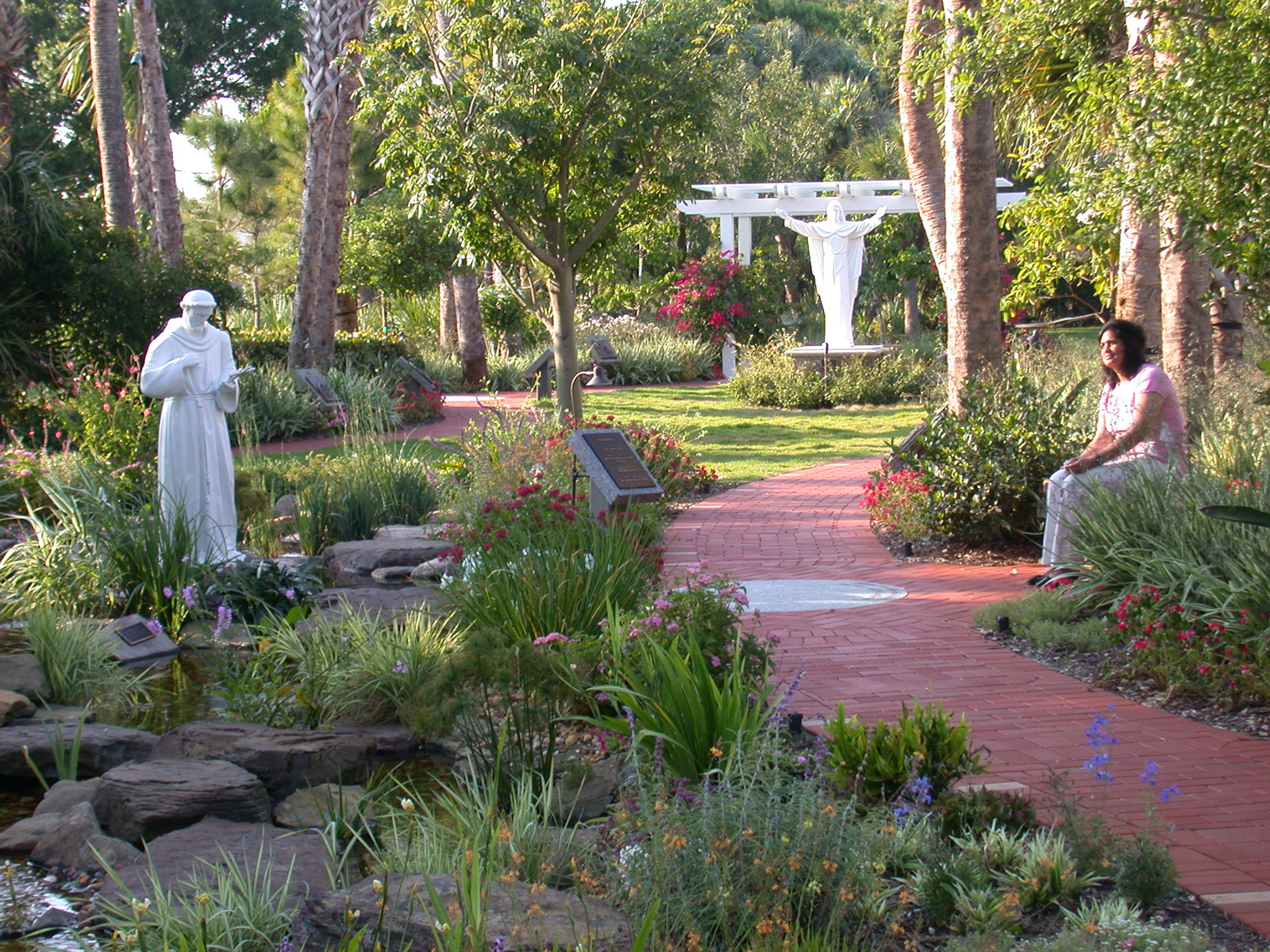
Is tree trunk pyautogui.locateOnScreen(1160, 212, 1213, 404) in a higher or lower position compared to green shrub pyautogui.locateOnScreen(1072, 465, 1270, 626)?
higher

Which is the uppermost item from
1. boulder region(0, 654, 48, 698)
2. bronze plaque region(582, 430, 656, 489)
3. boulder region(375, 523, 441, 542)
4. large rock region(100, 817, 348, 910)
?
bronze plaque region(582, 430, 656, 489)

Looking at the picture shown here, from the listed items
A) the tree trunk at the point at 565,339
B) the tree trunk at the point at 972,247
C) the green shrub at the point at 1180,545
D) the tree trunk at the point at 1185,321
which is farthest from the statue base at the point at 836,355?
the green shrub at the point at 1180,545

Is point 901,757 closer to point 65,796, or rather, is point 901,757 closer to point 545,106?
point 65,796

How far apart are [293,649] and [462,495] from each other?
3.16 metres

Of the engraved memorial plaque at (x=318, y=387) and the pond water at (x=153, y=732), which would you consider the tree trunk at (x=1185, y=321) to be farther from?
the engraved memorial plaque at (x=318, y=387)

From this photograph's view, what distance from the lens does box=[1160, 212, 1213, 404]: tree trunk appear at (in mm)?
8891

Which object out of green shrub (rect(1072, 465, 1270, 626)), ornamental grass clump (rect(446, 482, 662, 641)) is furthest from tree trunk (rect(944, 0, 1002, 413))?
ornamental grass clump (rect(446, 482, 662, 641))

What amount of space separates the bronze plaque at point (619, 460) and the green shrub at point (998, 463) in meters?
2.45

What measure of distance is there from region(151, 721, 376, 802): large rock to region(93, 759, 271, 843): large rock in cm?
23

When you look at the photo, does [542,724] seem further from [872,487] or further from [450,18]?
[450,18]

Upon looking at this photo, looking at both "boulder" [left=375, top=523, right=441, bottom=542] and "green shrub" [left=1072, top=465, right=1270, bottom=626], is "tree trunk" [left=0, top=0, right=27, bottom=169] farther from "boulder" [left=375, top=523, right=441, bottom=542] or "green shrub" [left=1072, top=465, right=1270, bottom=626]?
"green shrub" [left=1072, top=465, right=1270, bottom=626]

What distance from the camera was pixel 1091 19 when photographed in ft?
24.9

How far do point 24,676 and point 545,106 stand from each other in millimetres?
7685

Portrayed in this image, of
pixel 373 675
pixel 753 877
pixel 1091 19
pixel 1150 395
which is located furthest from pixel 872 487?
pixel 753 877
